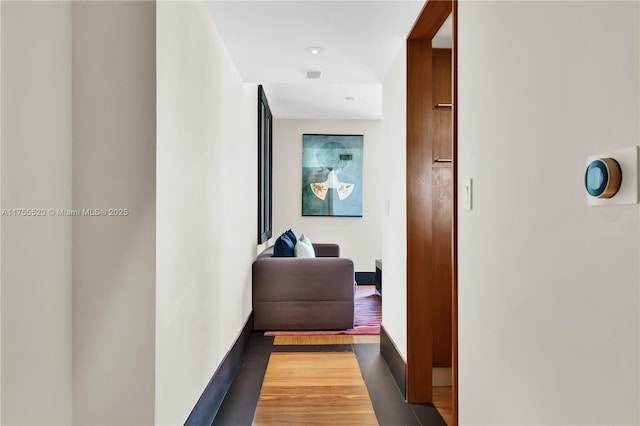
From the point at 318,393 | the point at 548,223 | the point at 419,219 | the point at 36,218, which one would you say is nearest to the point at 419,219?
the point at 419,219

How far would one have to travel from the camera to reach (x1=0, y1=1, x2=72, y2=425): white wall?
49.1 inches

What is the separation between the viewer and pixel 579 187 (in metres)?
0.94

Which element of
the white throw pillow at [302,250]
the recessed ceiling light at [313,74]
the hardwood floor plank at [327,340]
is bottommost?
the hardwood floor plank at [327,340]

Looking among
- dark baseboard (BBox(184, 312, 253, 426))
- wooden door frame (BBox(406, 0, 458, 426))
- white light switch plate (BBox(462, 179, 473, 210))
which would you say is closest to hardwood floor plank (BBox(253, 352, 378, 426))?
dark baseboard (BBox(184, 312, 253, 426))

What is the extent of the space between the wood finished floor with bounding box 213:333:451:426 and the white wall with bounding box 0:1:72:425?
115cm

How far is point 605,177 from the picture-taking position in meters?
0.82

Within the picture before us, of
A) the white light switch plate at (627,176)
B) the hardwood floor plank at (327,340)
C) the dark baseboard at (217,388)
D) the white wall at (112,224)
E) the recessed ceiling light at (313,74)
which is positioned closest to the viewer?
the white light switch plate at (627,176)

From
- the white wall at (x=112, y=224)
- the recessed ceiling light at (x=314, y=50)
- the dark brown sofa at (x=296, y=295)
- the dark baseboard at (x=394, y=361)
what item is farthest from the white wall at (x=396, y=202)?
the white wall at (x=112, y=224)

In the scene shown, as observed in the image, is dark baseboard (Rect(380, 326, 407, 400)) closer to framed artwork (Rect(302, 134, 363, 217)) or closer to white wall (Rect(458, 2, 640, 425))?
white wall (Rect(458, 2, 640, 425))

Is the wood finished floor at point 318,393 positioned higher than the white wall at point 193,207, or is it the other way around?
the white wall at point 193,207

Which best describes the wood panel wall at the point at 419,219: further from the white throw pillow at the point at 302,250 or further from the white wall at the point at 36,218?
the white throw pillow at the point at 302,250

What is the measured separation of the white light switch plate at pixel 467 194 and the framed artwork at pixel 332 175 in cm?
504

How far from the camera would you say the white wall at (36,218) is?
1246 mm

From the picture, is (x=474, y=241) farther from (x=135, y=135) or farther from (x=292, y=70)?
(x=292, y=70)
